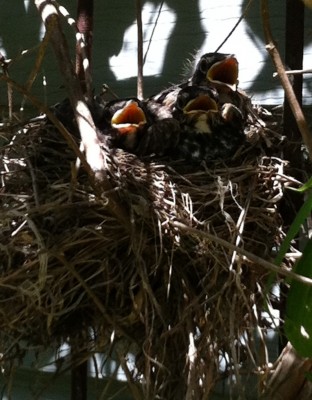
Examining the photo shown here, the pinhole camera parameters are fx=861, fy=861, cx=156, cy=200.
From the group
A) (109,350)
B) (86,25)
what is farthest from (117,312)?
(86,25)

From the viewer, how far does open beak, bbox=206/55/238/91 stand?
60.9 inches

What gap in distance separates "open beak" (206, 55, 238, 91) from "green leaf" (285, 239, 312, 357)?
0.67 metres

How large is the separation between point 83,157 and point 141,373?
1.47 feet

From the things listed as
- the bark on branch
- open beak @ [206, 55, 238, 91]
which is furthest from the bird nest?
open beak @ [206, 55, 238, 91]

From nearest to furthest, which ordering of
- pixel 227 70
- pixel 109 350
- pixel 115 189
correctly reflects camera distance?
1. pixel 115 189
2. pixel 109 350
3. pixel 227 70

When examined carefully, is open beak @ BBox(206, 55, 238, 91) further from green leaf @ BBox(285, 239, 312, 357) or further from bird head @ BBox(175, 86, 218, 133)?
green leaf @ BBox(285, 239, 312, 357)

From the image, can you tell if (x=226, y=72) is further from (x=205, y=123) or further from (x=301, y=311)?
(x=301, y=311)

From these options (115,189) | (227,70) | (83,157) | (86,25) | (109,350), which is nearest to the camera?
(83,157)

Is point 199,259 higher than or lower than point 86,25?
lower

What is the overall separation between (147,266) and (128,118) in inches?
13.3

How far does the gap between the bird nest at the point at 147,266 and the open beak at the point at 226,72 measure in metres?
0.29

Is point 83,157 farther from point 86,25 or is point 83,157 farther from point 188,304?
point 86,25

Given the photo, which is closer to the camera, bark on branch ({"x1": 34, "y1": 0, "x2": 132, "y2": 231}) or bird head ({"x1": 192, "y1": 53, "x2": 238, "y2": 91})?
bark on branch ({"x1": 34, "y1": 0, "x2": 132, "y2": 231})

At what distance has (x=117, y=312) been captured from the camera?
4.17 ft
